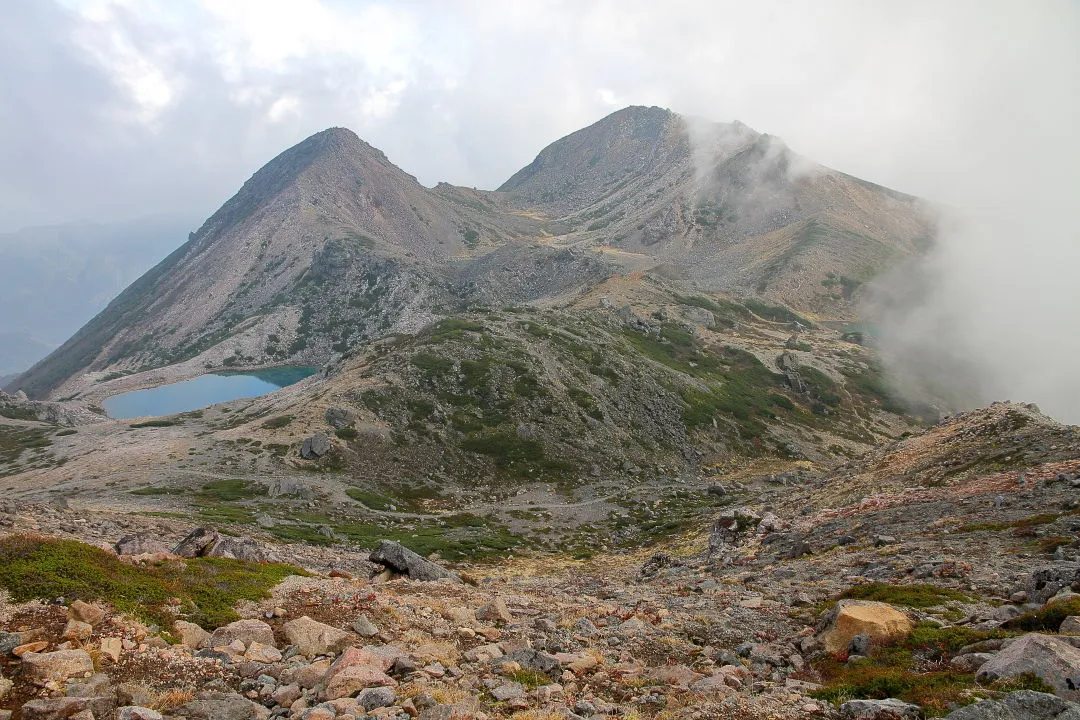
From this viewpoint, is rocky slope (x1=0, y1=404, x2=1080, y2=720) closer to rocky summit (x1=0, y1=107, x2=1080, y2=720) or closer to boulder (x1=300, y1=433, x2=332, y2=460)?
rocky summit (x1=0, y1=107, x2=1080, y2=720)

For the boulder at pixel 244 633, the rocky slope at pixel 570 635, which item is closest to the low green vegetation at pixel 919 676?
the rocky slope at pixel 570 635

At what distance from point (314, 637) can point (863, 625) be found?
16.6 meters

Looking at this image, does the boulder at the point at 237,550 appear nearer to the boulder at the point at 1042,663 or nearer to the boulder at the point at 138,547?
the boulder at the point at 138,547

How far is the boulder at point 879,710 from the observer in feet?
38.0

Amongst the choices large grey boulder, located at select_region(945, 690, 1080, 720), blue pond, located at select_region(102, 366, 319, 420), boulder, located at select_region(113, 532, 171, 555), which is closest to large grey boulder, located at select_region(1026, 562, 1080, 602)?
large grey boulder, located at select_region(945, 690, 1080, 720)

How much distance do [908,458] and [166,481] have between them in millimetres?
81512

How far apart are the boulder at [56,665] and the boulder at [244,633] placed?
3319mm

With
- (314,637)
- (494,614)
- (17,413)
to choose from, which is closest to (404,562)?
(494,614)

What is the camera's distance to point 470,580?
112 feet

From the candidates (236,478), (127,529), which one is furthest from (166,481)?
(127,529)

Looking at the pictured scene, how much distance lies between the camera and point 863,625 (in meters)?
17.2

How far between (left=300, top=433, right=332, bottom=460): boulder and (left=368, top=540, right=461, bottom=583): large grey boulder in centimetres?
5261

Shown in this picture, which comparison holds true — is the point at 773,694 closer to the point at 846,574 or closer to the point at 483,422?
the point at 846,574

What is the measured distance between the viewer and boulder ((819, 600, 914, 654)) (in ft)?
55.1
